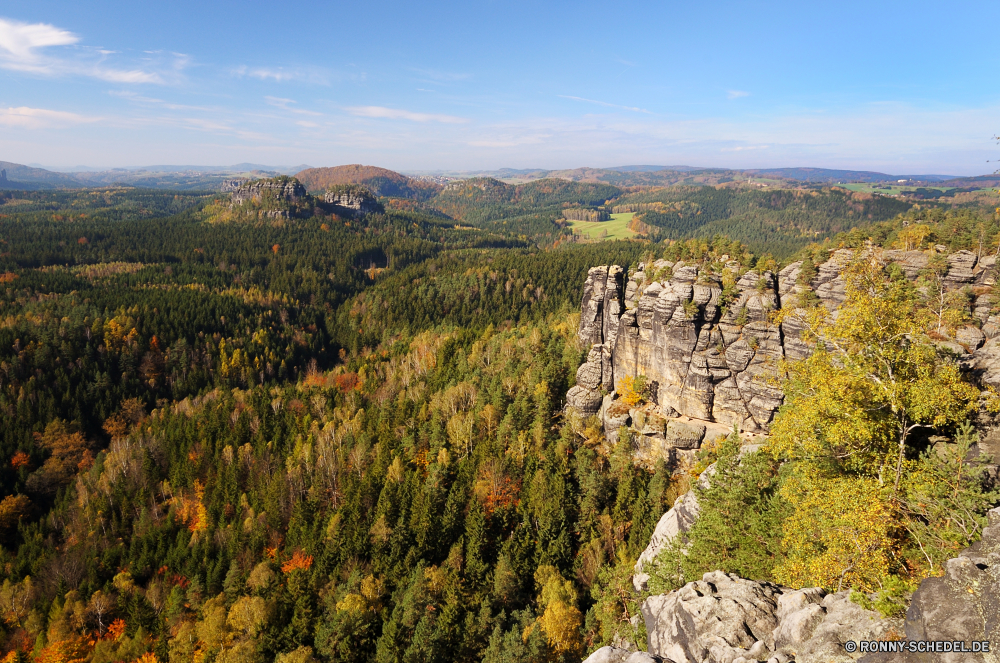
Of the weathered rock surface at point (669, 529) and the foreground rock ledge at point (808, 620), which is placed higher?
the foreground rock ledge at point (808, 620)

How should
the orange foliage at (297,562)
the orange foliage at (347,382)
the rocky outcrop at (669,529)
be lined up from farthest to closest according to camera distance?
the orange foliage at (347,382) → the orange foliage at (297,562) → the rocky outcrop at (669,529)

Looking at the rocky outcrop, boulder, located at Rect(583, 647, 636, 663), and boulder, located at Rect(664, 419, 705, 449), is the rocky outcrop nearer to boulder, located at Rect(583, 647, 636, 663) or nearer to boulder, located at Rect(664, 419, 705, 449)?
boulder, located at Rect(583, 647, 636, 663)

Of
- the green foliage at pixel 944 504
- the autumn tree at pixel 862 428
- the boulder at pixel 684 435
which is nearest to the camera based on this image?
the green foliage at pixel 944 504

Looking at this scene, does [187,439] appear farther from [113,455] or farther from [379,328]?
[379,328]

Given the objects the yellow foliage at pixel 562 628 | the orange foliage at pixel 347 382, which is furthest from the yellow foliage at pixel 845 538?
the orange foliage at pixel 347 382

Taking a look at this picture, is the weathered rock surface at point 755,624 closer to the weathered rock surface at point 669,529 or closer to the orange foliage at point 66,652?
the weathered rock surface at point 669,529

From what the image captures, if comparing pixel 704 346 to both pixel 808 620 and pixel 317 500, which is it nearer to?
pixel 808 620

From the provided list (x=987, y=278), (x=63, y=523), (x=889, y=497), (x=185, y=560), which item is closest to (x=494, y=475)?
(x=185, y=560)

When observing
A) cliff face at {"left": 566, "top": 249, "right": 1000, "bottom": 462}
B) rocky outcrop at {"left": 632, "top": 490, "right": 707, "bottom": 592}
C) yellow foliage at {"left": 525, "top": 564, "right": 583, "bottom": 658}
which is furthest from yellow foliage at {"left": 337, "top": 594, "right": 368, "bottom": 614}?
cliff face at {"left": 566, "top": 249, "right": 1000, "bottom": 462}
